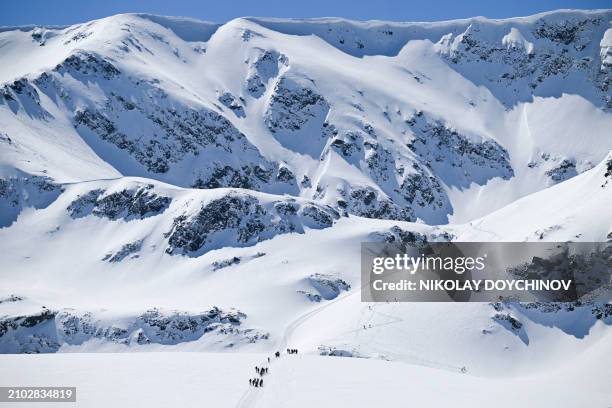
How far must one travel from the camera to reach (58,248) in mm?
126750

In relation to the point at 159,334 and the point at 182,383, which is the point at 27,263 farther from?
the point at 182,383

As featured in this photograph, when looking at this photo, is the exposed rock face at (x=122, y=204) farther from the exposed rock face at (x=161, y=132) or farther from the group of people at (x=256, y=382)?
the group of people at (x=256, y=382)

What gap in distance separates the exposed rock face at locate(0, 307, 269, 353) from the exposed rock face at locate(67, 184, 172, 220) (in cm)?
4054

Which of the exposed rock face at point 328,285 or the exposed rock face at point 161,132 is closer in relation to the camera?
the exposed rock face at point 328,285

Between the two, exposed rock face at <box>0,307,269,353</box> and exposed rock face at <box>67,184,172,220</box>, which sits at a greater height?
exposed rock face at <box>67,184,172,220</box>

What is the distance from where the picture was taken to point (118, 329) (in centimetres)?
9450

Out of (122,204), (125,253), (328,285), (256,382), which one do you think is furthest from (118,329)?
(256,382)

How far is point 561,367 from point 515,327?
8.59 metres

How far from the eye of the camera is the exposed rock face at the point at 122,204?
135 meters

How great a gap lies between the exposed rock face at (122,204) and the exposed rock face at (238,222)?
866 cm

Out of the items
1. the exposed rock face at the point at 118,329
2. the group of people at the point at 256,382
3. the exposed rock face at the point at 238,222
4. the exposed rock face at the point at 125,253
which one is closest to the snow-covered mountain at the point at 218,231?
the exposed rock face at the point at 118,329

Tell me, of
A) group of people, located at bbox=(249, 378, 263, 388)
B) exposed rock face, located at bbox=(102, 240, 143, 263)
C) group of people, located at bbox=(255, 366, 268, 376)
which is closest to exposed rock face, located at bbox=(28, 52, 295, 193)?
exposed rock face, located at bbox=(102, 240, 143, 263)

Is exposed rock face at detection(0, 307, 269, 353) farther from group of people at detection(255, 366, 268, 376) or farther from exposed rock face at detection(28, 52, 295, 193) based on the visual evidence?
exposed rock face at detection(28, 52, 295, 193)

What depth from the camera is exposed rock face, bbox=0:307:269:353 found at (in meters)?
92.7
